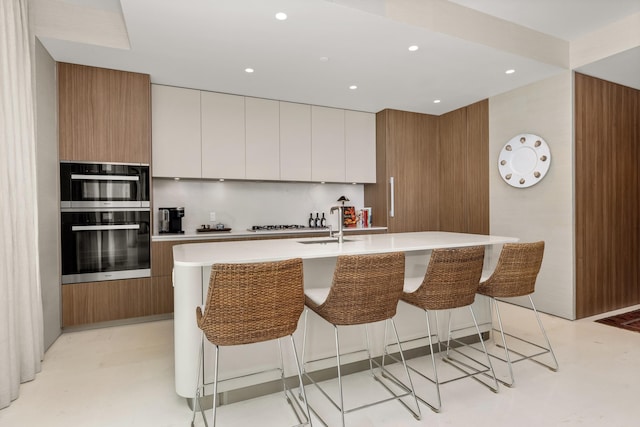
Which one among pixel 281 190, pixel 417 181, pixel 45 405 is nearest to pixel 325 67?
pixel 281 190

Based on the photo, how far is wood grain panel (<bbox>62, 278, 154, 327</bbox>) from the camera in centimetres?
327

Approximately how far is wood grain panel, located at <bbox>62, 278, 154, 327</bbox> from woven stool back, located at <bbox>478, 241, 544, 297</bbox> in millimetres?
3151

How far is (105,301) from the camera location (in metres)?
3.39

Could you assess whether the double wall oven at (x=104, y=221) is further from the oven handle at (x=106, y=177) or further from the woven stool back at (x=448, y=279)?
the woven stool back at (x=448, y=279)

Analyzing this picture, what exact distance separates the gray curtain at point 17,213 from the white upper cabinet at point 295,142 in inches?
97.7

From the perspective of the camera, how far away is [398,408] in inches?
80.0

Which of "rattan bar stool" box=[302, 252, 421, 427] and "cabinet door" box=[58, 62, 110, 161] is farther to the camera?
"cabinet door" box=[58, 62, 110, 161]

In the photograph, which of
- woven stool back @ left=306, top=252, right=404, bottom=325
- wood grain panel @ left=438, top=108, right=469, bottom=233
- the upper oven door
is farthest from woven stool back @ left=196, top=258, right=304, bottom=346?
wood grain panel @ left=438, top=108, right=469, bottom=233

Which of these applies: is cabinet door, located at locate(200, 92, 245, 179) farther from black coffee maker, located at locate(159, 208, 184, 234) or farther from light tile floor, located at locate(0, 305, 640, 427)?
light tile floor, located at locate(0, 305, 640, 427)

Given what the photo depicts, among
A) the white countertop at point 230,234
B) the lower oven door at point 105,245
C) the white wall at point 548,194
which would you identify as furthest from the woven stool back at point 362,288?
the white wall at point 548,194

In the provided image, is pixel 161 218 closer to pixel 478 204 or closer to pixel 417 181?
pixel 417 181

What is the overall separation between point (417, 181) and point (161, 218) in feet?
11.2

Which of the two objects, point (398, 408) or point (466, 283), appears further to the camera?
point (466, 283)

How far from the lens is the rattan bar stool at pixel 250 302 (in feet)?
5.01
